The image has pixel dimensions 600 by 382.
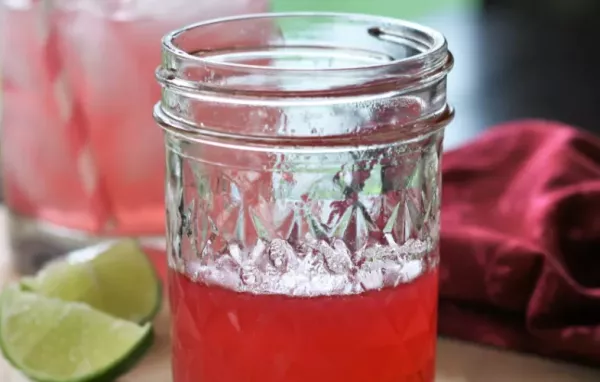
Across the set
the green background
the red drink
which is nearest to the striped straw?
the red drink

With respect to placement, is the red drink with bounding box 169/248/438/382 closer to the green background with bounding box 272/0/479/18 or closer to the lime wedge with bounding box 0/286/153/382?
the lime wedge with bounding box 0/286/153/382

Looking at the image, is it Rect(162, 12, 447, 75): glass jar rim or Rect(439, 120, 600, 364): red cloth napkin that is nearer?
Rect(162, 12, 447, 75): glass jar rim

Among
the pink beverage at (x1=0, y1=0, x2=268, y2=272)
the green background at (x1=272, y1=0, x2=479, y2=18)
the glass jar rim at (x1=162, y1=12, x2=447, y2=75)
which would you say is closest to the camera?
the glass jar rim at (x1=162, y1=12, x2=447, y2=75)

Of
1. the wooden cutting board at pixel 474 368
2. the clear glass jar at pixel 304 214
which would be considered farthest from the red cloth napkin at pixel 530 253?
the clear glass jar at pixel 304 214

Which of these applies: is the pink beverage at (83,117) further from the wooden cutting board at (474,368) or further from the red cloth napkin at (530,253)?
the red cloth napkin at (530,253)

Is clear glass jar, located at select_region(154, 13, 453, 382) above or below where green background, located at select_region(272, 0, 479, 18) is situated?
above

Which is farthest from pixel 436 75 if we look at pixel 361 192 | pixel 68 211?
pixel 68 211

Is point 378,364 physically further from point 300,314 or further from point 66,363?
point 66,363

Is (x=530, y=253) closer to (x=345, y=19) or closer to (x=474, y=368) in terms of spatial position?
(x=474, y=368)
